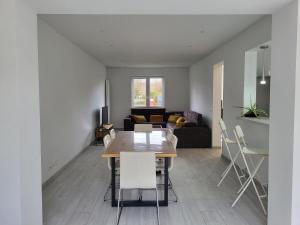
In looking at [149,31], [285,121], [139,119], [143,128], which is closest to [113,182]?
[143,128]

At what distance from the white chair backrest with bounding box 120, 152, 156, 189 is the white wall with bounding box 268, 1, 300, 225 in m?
1.26

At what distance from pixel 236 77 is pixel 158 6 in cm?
325

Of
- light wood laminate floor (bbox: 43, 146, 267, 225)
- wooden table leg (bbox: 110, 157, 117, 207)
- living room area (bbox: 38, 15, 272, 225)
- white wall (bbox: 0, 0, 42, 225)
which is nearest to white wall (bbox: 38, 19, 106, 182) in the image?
living room area (bbox: 38, 15, 272, 225)

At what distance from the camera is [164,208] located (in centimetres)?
332

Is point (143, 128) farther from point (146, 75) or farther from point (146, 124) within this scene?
point (146, 75)

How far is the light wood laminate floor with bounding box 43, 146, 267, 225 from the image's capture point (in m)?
3.01

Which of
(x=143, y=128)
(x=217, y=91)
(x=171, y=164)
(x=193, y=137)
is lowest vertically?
(x=193, y=137)

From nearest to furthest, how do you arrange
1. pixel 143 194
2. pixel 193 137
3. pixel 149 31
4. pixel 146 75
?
pixel 143 194 < pixel 149 31 < pixel 193 137 < pixel 146 75

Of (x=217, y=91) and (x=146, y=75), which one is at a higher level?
(x=146, y=75)

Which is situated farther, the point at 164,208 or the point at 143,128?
the point at 143,128

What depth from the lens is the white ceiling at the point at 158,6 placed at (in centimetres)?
229

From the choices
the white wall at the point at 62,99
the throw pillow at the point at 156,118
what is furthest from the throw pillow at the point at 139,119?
the white wall at the point at 62,99

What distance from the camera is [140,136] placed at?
423 centimetres

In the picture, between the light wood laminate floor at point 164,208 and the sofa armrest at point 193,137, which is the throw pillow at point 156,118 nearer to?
the sofa armrest at point 193,137
